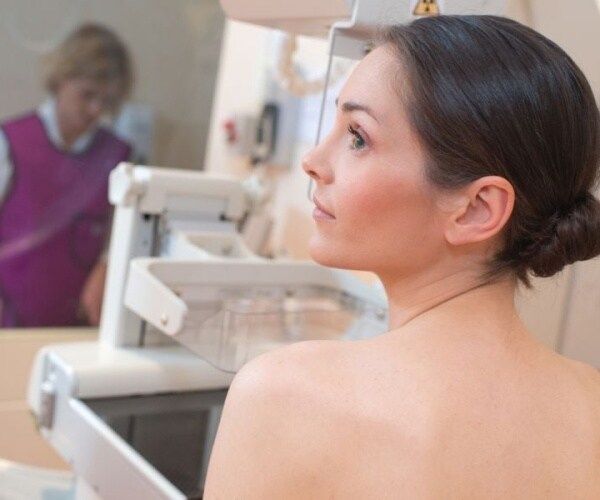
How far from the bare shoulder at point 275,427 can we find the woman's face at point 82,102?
72.9 inches

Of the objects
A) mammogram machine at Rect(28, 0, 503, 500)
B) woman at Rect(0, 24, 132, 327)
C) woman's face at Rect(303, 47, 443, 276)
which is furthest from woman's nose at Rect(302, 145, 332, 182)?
woman at Rect(0, 24, 132, 327)

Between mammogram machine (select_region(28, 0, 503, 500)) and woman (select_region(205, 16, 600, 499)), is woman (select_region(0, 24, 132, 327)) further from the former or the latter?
woman (select_region(205, 16, 600, 499))

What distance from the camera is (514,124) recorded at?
0.81 metres

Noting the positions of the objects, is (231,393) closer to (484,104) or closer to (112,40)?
(484,104)

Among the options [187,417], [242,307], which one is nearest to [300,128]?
[242,307]

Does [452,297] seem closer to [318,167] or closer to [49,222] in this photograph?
[318,167]

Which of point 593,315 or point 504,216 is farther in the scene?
point 593,315

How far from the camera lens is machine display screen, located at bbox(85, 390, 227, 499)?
4.14ft

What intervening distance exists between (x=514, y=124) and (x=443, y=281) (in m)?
0.17

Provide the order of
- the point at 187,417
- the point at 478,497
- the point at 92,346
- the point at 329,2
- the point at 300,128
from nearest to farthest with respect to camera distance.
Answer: the point at 478,497, the point at 329,2, the point at 187,417, the point at 92,346, the point at 300,128

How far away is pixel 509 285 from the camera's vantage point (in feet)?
2.88

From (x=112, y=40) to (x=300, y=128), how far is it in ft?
2.03

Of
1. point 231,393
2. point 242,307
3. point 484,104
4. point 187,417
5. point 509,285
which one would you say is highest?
point 484,104

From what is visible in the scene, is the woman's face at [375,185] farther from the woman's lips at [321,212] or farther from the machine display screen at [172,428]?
the machine display screen at [172,428]
